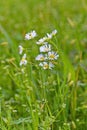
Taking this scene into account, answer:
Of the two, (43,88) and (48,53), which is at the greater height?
(48,53)

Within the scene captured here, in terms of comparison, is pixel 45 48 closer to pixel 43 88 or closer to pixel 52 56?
pixel 52 56

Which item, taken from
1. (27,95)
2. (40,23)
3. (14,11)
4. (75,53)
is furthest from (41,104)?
(14,11)

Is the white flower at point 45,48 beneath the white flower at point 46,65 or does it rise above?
above

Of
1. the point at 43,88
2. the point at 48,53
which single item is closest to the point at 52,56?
the point at 48,53

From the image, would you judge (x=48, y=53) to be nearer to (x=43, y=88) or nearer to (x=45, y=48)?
(x=45, y=48)

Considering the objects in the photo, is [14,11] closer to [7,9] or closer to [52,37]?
[7,9]

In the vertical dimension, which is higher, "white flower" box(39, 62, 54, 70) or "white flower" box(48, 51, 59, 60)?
"white flower" box(48, 51, 59, 60)

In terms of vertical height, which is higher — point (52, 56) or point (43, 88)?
point (52, 56)

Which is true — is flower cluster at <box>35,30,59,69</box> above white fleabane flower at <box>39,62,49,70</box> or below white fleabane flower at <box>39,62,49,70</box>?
above

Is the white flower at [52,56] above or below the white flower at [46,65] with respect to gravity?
above

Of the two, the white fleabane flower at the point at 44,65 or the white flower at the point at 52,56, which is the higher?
the white flower at the point at 52,56

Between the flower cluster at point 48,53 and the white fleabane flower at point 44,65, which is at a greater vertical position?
the flower cluster at point 48,53

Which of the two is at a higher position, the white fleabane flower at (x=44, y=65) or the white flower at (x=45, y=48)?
the white flower at (x=45, y=48)

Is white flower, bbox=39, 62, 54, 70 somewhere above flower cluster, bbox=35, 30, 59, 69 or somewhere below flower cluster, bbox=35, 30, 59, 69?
below
